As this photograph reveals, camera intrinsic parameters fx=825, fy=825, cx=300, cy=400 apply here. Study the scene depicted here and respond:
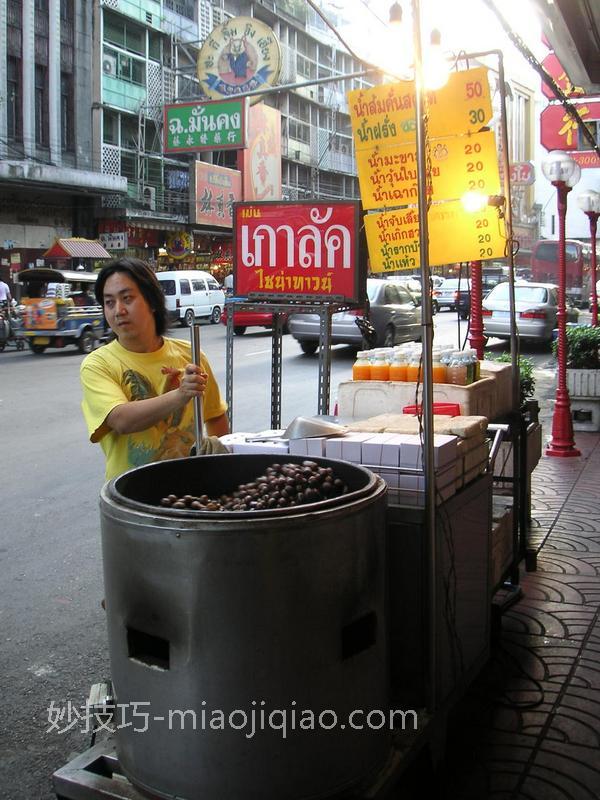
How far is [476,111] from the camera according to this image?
16.2ft

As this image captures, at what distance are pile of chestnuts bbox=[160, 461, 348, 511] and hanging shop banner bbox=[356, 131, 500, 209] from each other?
255 centimetres

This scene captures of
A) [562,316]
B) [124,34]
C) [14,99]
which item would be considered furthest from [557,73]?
[124,34]

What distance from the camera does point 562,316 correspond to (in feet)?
27.3

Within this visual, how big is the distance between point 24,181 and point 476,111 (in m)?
24.8

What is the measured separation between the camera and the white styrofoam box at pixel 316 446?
2994 mm

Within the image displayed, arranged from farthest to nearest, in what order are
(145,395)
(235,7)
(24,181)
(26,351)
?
(235,7) < (24,181) < (26,351) < (145,395)

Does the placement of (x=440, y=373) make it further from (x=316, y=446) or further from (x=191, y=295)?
(x=191, y=295)

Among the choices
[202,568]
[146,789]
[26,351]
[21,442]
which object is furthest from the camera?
[26,351]

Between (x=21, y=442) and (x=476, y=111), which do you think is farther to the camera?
(x=21, y=442)

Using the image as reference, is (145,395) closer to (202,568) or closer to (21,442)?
(202,568)

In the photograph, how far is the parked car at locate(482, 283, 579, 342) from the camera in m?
18.9

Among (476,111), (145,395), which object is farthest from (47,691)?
(476,111)

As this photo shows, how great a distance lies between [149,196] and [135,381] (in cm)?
3266

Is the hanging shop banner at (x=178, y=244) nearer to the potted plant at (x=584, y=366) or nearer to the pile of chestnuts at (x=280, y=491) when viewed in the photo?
the potted plant at (x=584, y=366)
